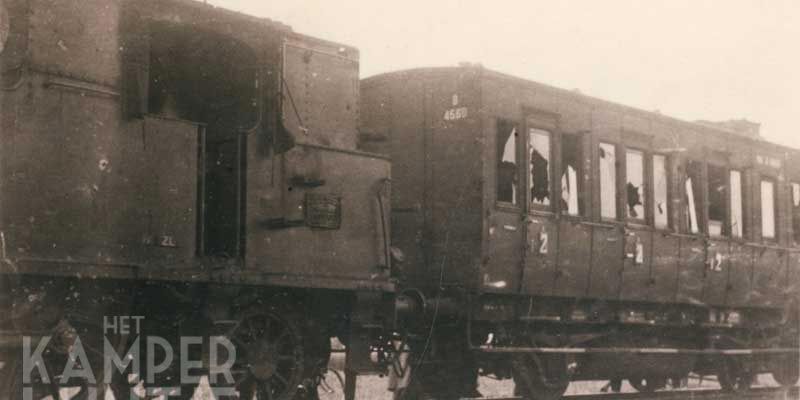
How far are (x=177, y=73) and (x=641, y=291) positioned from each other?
22.4ft

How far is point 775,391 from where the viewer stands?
14.4 metres

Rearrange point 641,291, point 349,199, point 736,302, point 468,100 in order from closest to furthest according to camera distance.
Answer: point 349,199 < point 468,100 < point 641,291 < point 736,302

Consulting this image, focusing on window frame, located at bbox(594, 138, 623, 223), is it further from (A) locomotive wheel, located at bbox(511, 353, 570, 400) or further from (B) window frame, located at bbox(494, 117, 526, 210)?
(A) locomotive wheel, located at bbox(511, 353, 570, 400)

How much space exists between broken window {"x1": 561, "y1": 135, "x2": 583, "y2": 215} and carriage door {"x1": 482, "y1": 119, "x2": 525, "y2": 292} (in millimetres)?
802

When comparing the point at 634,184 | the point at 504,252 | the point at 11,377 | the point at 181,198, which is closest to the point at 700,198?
the point at 634,184

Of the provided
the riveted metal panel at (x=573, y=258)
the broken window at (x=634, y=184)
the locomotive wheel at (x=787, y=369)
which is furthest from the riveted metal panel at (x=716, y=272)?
the riveted metal panel at (x=573, y=258)

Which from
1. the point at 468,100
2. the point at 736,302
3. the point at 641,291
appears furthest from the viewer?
the point at 736,302

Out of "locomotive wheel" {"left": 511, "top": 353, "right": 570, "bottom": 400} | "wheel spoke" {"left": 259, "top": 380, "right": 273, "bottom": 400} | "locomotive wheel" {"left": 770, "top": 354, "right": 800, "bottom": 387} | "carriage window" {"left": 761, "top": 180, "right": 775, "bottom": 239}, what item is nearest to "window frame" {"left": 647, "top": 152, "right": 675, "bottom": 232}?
"locomotive wheel" {"left": 511, "top": 353, "right": 570, "bottom": 400}

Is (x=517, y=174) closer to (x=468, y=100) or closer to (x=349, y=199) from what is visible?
(x=468, y=100)

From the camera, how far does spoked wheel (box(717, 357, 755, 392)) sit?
14422mm

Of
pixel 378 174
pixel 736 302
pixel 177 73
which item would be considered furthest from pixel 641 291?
pixel 177 73

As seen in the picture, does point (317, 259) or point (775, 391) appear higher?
point (317, 259)

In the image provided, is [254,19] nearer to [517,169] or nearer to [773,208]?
[517,169]

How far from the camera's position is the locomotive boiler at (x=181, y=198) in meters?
6.54
